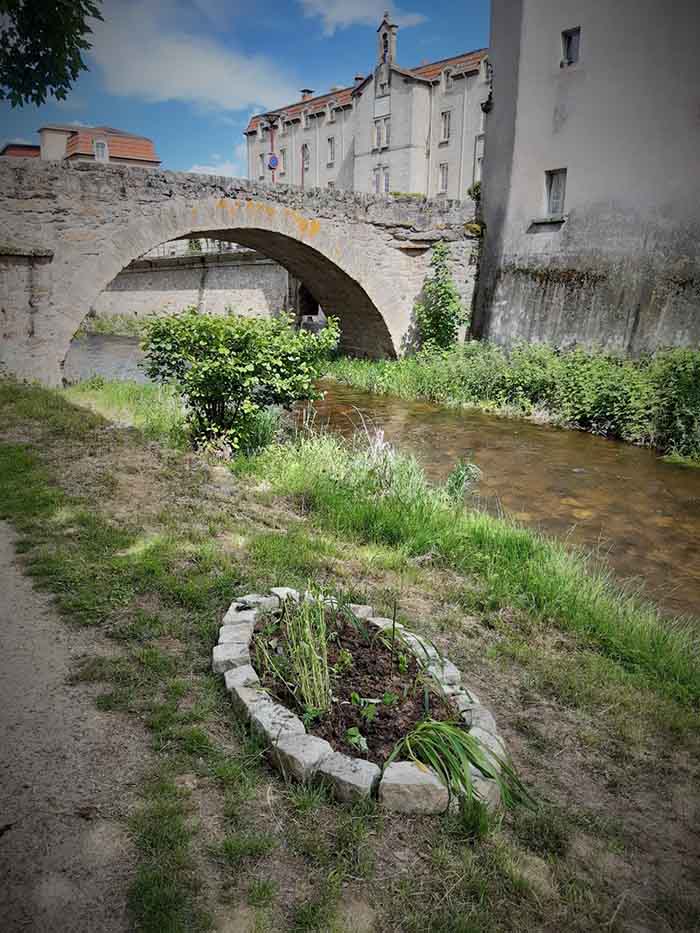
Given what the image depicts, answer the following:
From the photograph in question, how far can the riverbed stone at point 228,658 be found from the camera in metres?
2.93

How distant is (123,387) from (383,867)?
8.39m

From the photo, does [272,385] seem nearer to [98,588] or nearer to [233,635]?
[98,588]

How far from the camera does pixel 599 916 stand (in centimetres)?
196

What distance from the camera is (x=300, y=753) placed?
237cm

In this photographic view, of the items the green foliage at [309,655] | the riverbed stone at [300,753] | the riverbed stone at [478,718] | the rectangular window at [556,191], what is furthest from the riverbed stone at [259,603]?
the rectangular window at [556,191]

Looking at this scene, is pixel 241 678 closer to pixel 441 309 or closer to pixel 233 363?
pixel 233 363

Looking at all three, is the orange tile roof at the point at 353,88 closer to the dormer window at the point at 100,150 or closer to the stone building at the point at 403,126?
the stone building at the point at 403,126

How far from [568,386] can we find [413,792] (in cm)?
946

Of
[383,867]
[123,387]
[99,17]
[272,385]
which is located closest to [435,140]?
[123,387]

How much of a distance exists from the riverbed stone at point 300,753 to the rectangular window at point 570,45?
12.7 m

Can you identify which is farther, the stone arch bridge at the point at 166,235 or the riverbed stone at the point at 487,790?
the stone arch bridge at the point at 166,235

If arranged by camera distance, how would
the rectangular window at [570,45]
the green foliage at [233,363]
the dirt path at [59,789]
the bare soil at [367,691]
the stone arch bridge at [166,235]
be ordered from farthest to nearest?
the rectangular window at [570,45] < the stone arch bridge at [166,235] < the green foliage at [233,363] < the bare soil at [367,691] < the dirt path at [59,789]

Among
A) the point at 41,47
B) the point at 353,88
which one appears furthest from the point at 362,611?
the point at 353,88

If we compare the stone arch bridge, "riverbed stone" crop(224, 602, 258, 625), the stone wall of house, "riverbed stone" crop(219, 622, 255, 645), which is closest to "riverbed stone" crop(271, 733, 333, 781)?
"riverbed stone" crop(219, 622, 255, 645)
